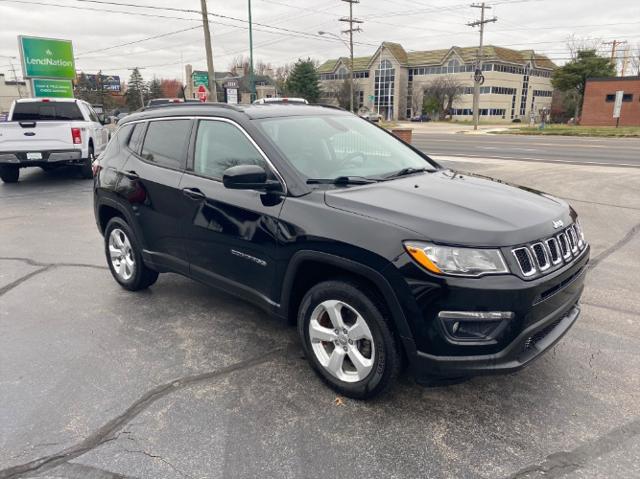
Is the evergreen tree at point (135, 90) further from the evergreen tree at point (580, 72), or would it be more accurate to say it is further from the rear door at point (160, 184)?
the rear door at point (160, 184)

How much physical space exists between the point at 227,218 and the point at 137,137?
1741 mm

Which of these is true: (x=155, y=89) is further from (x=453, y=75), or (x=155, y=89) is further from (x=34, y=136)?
(x=34, y=136)

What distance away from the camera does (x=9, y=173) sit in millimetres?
12211

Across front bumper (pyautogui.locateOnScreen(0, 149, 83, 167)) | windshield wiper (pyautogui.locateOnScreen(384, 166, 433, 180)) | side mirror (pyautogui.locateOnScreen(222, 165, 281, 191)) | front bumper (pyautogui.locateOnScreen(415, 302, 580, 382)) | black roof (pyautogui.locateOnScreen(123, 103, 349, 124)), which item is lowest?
front bumper (pyautogui.locateOnScreen(415, 302, 580, 382))

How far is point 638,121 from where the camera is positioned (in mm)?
44375

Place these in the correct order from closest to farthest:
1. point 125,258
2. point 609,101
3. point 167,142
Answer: point 167,142
point 125,258
point 609,101

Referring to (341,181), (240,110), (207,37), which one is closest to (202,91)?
(207,37)

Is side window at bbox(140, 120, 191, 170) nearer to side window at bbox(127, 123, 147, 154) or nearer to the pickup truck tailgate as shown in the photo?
side window at bbox(127, 123, 147, 154)

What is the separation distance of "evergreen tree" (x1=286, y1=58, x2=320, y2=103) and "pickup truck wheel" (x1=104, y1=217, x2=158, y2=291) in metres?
72.5

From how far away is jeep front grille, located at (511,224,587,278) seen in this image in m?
2.66

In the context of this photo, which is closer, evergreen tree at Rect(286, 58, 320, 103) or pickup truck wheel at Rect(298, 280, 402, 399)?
pickup truck wheel at Rect(298, 280, 402, 399)

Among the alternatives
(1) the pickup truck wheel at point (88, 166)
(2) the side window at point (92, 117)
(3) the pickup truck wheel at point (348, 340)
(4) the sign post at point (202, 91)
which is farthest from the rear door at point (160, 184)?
(4) the sign post at point (202, 91)

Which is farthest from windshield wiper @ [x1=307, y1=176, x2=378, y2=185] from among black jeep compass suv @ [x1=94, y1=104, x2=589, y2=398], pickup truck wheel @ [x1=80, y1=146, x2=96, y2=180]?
pickup truck wheel @ [x1=80, y1=146, x2=96, y2=180]

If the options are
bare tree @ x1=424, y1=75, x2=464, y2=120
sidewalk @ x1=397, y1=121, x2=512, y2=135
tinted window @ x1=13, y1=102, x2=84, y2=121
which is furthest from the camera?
bare tree @ x1=424, y1=75, x2=464, y2=120
